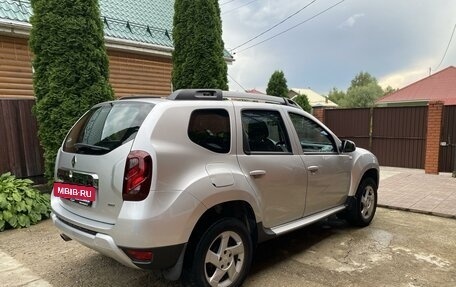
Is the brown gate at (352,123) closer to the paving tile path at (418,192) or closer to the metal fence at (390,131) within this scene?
the metal fence at (390,131)

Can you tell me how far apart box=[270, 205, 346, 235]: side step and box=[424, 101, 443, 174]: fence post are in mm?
6483

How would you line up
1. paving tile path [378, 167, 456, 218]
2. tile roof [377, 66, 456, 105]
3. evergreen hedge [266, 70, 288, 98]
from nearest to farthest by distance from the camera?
paving tile path [378, 167, 456, 218] < evergreen hedge [266, 70, 288, 98] < tile roof [377, 66, 456, 105]

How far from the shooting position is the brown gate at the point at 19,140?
Answer: 17.5 ft

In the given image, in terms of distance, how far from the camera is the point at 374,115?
1095cm

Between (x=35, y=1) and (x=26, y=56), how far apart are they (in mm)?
2493

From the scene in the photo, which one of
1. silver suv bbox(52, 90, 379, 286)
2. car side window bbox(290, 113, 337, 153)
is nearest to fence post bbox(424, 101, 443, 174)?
car side window bbox(290, 113, 337, 153)

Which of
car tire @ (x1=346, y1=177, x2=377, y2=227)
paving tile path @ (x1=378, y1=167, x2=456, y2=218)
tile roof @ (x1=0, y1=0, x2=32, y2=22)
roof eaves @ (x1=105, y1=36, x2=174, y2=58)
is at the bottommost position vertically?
paving tile path @ (x1=378, y1=167, x2=456, y2=218)

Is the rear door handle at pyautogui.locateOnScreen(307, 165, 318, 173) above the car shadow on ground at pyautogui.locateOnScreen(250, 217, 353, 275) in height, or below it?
above

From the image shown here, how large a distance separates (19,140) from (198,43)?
407 centimetres

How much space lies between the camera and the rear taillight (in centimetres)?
238

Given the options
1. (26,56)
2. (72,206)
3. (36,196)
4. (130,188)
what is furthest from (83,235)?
(26,56)

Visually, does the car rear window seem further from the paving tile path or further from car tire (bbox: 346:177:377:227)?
the paving tile path

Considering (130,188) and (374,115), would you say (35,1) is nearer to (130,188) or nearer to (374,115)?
(130,188)

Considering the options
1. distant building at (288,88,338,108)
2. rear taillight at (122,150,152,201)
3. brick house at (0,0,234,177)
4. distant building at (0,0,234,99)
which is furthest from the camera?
distant building at (288,88,338,108)
